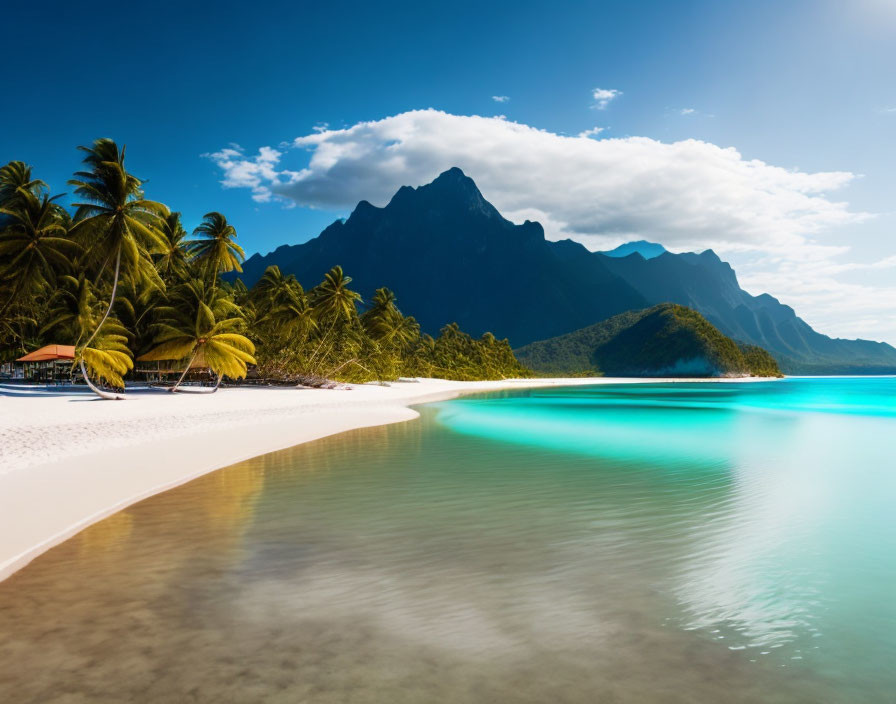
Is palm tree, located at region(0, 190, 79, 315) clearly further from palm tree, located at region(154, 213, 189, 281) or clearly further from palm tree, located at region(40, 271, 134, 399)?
palm tree, located at region(154, 213, 189, 281)

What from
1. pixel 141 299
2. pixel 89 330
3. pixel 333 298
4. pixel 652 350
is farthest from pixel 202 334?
pixel 652 350

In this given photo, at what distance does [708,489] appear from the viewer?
11.8 meters

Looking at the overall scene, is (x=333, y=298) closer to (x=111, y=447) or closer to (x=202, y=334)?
(x=202, y=334)

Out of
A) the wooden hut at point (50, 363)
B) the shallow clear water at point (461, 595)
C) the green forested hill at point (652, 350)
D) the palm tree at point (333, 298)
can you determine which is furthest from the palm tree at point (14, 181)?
the green forested hill at point (652, 350)

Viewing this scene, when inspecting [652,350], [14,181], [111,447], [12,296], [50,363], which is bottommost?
[111,447]

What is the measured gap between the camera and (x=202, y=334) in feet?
107

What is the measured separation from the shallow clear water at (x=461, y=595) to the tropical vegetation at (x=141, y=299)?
68.0 feet

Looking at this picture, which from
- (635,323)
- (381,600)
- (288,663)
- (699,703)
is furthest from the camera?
(635,323)

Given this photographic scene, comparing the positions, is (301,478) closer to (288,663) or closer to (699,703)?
(288,663)

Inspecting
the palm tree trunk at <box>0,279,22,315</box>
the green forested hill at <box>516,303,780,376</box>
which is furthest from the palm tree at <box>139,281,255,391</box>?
the green forested hill at <box>516,303,780,376</box>

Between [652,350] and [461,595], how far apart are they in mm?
150476

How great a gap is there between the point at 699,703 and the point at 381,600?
2876 mm

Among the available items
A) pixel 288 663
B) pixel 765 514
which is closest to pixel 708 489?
pixel 765 514

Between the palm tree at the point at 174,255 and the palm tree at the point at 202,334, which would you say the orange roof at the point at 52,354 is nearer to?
the palm tree at the point at 202,334
